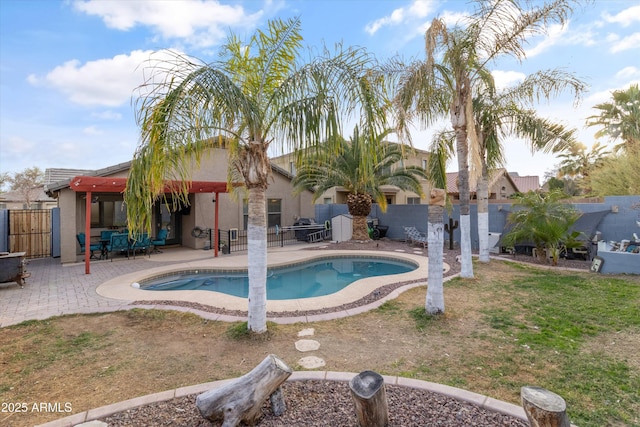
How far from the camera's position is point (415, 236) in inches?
638

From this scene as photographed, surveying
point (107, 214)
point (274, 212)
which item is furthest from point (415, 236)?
point (107, 214)

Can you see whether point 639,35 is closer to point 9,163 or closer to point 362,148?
point 362,148

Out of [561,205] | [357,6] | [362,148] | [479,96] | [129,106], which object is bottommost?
[561,205]

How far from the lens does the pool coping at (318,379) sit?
10.2 ft

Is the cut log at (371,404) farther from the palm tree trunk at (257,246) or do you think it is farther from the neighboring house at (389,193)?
the neighboring house at (389,193)

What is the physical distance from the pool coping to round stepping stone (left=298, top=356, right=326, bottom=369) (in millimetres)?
262

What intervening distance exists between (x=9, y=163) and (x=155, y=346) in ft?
146

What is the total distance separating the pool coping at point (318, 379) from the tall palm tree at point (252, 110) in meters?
1.52

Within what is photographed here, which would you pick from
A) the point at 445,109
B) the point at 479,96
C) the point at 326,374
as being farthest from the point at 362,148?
the point at 479,96

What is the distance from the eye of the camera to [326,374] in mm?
3879

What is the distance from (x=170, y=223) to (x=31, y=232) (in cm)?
542

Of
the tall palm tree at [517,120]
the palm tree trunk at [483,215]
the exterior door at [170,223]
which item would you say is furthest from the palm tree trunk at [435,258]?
the exterior door at [170,223]

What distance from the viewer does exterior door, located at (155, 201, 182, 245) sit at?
16.0m

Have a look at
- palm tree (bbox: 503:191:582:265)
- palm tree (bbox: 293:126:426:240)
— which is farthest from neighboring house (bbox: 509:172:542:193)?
palm tree (bbox: 503:191:582:265)
